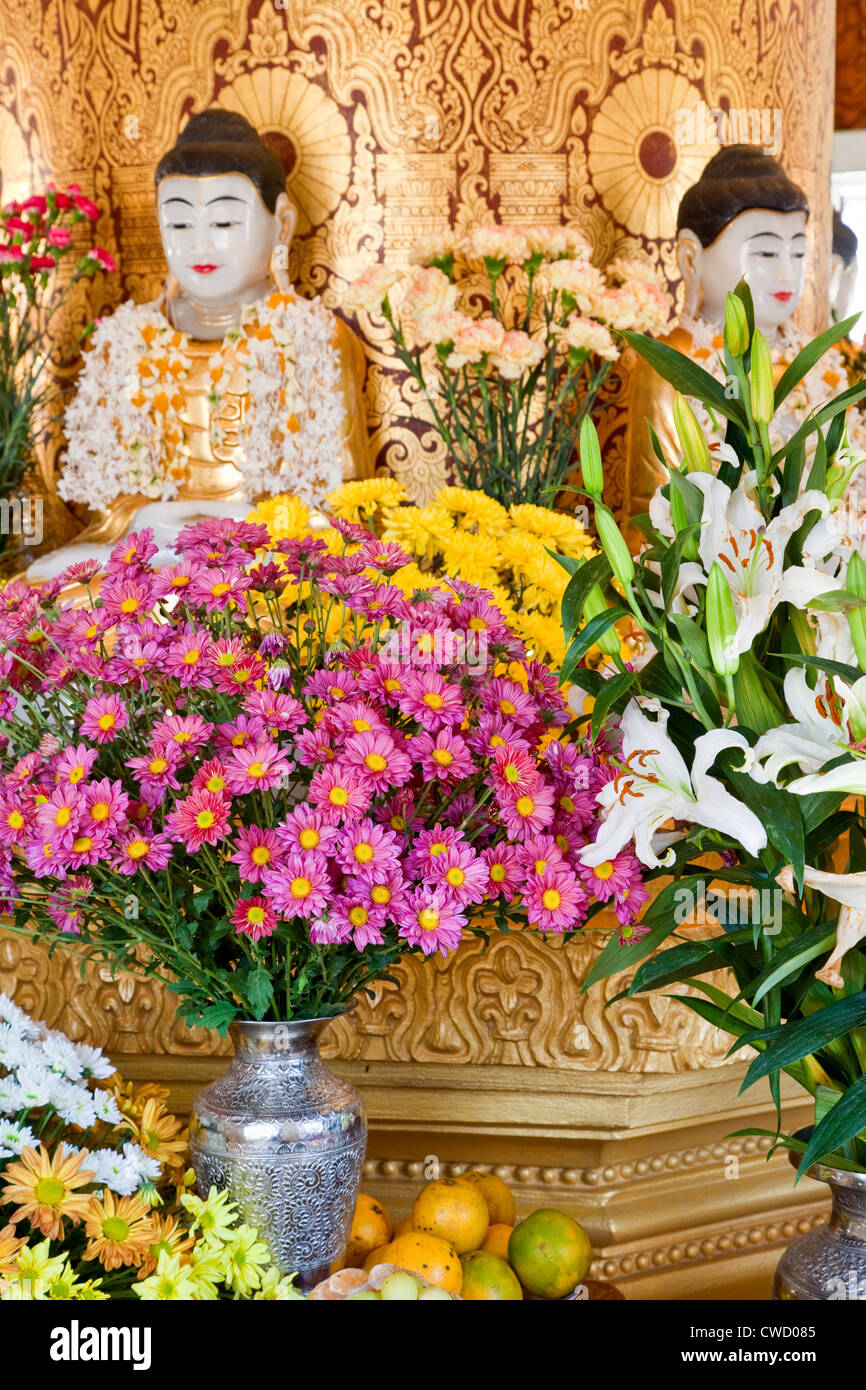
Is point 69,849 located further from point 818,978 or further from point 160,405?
point 160,405

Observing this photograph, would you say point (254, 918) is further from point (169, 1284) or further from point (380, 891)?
point (169, 1284)

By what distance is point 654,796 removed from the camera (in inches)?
30.3

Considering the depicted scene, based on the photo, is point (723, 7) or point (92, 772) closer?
point (92, 772)

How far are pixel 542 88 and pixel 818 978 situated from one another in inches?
93.3

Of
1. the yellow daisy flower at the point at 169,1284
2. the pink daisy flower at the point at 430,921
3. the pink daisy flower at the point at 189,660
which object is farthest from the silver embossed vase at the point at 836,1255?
the pink daisy flower at the point at 189,660

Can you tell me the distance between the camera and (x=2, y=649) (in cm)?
92

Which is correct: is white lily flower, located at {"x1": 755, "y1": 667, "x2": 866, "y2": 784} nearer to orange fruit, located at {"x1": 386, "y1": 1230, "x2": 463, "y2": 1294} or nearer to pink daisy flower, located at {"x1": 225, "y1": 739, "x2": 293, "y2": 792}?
pink daisy flower, located at {"x1": 225, "y1": 739, "x2": 293, "y2": 792}

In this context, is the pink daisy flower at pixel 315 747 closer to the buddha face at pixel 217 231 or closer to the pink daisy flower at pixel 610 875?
the pink daisy flower at pixel 610 875

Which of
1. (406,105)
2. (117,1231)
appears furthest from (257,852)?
(406,105)

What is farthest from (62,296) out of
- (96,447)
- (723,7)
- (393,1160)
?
(393,1160)

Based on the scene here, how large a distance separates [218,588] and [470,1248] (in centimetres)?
55

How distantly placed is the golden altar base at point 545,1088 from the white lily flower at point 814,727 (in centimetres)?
53

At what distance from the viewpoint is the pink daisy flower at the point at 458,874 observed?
82 cm
